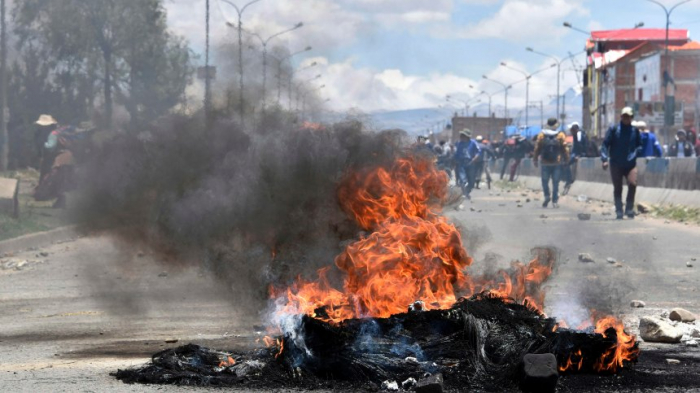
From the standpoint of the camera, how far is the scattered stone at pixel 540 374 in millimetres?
6293

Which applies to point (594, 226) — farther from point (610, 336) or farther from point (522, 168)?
point (522, 168)

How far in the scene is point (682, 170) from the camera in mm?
24406

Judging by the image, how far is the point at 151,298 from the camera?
11469mm

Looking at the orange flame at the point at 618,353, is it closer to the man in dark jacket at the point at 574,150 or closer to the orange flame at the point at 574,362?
the orange flame at the point at 574,362

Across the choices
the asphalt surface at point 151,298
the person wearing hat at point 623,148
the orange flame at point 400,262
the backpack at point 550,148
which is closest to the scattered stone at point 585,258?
the asphalt surface at point 151,298

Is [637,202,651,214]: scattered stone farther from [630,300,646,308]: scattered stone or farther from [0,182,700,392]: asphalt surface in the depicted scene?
[630,300,646,308]: scattered stone

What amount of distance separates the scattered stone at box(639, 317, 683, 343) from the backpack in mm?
18448

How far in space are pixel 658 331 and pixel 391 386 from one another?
2548 millimetres

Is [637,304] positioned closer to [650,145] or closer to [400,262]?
[400,262]

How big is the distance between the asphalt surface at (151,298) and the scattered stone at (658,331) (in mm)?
147

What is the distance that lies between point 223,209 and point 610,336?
→ 3.10m

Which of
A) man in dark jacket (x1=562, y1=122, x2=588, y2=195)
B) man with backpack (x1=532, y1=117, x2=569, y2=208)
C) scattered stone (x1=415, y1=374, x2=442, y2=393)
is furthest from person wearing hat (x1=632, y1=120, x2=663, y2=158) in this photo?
scattered stone (x1=415, y1=374, x2=442, y2=393)

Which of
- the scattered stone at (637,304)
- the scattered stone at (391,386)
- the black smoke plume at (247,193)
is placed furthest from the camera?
the scattered stone at (637,304)

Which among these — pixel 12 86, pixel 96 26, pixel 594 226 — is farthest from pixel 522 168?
pixel 594 226
